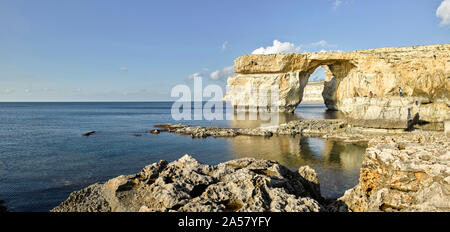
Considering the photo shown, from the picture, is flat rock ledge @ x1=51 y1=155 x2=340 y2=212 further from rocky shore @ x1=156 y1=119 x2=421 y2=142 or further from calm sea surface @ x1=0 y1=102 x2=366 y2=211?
rocky shore @ x1=156 y1=119 x2=421 y2=142

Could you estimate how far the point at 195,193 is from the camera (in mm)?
5770

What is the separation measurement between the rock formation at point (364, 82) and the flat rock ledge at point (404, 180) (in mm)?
19549

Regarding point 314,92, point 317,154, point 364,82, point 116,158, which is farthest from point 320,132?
point 314,92

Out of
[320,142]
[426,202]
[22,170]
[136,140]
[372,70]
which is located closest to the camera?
[426,202]

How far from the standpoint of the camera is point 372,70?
125ft

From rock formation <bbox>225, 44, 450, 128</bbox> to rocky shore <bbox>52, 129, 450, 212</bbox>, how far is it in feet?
64.3

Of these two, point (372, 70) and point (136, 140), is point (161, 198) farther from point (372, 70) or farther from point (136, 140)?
point (372, 70)

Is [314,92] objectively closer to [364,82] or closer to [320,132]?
[364,82]

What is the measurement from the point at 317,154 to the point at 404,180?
12.9m

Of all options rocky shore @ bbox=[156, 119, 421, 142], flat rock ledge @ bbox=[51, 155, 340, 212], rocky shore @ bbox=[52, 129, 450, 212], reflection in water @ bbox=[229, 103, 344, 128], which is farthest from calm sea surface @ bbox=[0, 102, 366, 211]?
reflection in water @ bbox=[229, 103, 344, 128]

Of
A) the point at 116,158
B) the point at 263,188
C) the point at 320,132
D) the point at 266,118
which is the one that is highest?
the point at 263,188

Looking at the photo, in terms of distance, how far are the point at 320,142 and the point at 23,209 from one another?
22515 millimetres
